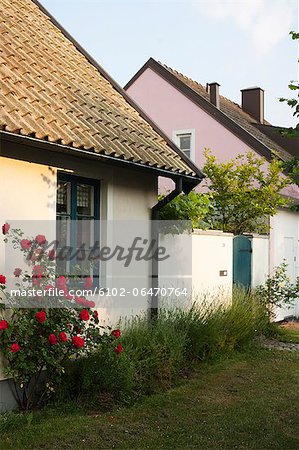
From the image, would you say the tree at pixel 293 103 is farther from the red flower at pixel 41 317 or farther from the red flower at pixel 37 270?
the red flower at pixel 41 317

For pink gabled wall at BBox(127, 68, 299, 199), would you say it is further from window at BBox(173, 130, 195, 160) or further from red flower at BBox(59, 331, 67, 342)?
red flower at BBox(59, 331, 67, 342)

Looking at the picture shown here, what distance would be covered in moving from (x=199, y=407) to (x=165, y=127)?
12545 mm

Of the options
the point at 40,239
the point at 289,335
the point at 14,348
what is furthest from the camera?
the point at 289,335

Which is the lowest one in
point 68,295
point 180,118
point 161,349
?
point 161,349

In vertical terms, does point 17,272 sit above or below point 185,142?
below

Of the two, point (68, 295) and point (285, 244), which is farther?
point (285, 244)

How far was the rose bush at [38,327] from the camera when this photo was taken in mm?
5906

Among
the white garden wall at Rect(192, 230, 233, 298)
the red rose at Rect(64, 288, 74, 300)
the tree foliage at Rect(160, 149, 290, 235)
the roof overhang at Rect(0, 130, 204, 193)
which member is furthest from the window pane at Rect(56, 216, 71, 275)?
the tree foliage at Rect(160, 149, 290, 235)

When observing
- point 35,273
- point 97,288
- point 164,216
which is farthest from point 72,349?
point 164,216

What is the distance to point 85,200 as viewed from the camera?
7.94 meters

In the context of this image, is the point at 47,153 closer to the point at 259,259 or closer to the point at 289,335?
the point at 289,335

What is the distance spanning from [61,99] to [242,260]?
6.69m

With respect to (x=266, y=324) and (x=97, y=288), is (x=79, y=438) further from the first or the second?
(x=266, y=324)

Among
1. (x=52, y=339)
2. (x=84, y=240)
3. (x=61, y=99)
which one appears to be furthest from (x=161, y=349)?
(x=61, y=99)
